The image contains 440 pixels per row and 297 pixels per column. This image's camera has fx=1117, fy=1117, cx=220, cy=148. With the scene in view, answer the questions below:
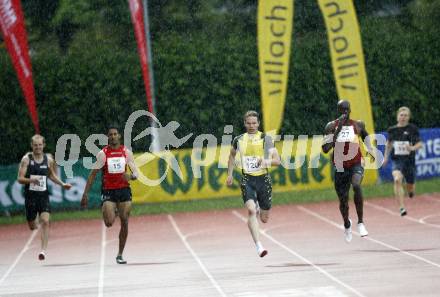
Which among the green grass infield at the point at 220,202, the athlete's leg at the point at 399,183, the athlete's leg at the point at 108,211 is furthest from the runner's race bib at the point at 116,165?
the green grass infield at the point at 220,202

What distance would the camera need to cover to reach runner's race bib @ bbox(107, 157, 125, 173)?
16.8 metres

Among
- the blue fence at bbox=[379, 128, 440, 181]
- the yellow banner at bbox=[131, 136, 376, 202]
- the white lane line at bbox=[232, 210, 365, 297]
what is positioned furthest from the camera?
the blue fence at bbox=[379, 128, 440, 181]

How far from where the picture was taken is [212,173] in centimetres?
2992

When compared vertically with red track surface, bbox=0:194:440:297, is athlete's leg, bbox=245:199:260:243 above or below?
above

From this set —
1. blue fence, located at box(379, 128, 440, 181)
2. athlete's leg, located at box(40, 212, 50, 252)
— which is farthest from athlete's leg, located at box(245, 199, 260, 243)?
blue fence, located at box(379, 128, 440, 181)

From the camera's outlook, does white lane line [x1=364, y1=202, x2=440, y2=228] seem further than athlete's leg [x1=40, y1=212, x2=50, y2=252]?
Yes

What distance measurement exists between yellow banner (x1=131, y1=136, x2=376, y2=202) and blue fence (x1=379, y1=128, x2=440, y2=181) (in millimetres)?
688

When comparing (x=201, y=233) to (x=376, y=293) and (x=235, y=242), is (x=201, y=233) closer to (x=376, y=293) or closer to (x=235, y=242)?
(x=235, y=242)

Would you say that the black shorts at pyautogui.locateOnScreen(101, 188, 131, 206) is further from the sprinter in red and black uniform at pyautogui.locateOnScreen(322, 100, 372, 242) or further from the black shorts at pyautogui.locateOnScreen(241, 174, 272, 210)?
the sprinter in red and black uniform at pyautogui.locateOnScreen(322, 100, 372, 242)

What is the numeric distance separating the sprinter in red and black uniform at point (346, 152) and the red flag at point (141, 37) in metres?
12.4

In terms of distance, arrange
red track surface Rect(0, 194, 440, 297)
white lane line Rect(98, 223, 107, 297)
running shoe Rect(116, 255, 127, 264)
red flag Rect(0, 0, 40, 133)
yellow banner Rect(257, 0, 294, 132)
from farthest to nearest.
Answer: yellow banner Rect(257, 0, 294, 132) → red flag Rect(0, 0, 40, 133) → running shoe Rect(116, 255, 127, 264) → white lane line Rect(98, 223, 107, 297) → red track surface Rect(0, 194, 440, 297)

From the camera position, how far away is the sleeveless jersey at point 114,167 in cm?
1683

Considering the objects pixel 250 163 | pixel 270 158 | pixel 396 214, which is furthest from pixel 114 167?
pixel 396 214

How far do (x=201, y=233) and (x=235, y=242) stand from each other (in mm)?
2418
